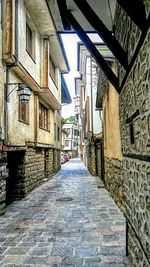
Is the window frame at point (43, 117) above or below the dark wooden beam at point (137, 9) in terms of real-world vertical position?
above

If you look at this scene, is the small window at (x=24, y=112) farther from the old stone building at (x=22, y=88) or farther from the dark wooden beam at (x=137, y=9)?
the dark wooden beam at (x=137, y=9)

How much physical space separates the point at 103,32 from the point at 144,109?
4.19 feet

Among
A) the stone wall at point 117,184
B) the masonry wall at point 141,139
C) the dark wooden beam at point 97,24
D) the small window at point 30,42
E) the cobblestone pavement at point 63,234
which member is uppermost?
the small window at point 30,42

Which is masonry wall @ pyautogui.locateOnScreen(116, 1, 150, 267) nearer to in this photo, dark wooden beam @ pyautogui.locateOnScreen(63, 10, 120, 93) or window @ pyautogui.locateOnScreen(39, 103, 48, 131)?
dark wooden beam @ pyautogui.locateOnScreen(63, 10, 120, 93)

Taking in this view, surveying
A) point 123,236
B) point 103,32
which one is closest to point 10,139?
point 123,236

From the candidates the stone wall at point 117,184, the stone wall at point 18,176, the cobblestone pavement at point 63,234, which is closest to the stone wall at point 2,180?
the cobblestone pavement at point 63,234

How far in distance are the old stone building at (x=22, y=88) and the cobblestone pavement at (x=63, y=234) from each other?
1307mm

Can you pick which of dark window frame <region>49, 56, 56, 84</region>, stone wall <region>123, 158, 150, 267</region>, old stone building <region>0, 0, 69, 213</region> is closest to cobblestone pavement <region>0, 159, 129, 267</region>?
stone wall <region>123, 158, 150, 267</region>

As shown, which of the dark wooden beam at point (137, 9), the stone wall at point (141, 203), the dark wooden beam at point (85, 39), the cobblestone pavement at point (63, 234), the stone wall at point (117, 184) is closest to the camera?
the dark wooden beam at point (137, 9)

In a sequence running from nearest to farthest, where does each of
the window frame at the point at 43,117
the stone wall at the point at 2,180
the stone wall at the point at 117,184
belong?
1. the stone wall at the point at 117,184
2. the stone wall at the point at 2,180
3. the window frame at the point at 43,117

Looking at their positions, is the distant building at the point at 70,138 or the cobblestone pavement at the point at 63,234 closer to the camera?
the cobblestone pavement at the point at 63,234

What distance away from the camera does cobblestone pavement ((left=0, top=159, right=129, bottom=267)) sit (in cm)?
387

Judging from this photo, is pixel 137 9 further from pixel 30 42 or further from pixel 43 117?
pixel 43 117

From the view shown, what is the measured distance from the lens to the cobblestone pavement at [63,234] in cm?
387
